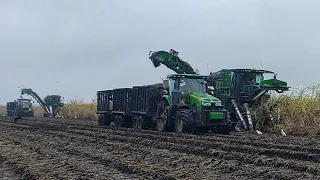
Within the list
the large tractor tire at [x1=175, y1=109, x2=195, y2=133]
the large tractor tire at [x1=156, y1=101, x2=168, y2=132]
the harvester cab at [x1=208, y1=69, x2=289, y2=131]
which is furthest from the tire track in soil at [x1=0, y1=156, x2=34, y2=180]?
the harvester cab at [x1=208, y1=69, x2=289, y2=131]

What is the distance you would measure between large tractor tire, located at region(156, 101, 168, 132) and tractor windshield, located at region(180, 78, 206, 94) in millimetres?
1079

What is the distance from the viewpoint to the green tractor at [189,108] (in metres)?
17.4

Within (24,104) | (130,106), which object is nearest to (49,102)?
(24,104)

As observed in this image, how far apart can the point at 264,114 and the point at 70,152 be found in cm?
1004

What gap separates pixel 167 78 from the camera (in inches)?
755

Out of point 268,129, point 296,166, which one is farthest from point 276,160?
point 268,129

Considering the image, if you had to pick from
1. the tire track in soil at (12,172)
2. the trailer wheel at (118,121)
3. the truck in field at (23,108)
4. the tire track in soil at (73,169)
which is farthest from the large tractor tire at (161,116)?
the truck in field at (23,108)

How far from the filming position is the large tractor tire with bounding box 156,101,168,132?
19333 mm

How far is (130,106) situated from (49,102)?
88.6 feet

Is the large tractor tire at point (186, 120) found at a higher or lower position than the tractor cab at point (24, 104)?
lower

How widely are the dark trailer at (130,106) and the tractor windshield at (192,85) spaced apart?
154cm

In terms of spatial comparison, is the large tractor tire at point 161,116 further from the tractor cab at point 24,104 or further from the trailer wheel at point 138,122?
the tractor cab at point 24,104

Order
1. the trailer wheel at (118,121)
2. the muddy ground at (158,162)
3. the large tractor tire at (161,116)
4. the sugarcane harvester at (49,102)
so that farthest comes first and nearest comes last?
the sugarcane harvester at (49,102) → the trailer wheel at (118,121) → the large tractor tire at (161,116) → the muddy ground at (158,162)

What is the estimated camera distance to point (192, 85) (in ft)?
61.9
